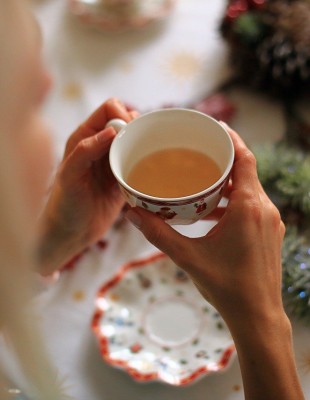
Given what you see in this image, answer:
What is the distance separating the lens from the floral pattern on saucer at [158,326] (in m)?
0.68

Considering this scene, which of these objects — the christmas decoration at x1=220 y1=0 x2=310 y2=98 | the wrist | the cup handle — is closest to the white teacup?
the cup handle

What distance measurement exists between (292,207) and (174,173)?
216 mm

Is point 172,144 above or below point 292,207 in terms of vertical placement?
above

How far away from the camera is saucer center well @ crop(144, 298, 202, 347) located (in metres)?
0.71

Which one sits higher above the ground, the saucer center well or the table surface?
the table surface

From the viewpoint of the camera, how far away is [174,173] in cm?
65

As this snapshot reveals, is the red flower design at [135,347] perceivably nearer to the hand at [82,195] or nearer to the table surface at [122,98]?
the table surface at [122,98]

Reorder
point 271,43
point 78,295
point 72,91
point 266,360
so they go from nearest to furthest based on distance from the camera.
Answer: point 266,360 < point 78,295 < point 271,43 < point 72,91

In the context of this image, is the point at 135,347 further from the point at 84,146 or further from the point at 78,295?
the point at 84,146

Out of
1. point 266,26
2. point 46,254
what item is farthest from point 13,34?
point 266,26

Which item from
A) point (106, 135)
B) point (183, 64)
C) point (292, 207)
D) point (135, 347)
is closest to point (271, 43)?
point (183, 64)

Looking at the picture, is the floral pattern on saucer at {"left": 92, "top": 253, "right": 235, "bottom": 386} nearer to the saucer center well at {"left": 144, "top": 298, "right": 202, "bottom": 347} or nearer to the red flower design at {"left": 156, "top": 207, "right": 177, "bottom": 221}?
the saucer center well at {"left": 144, "top": 298, "right": 202, "bottom": 347}

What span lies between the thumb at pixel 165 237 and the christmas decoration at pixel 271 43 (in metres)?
0.48

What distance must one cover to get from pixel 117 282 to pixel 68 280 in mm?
72
